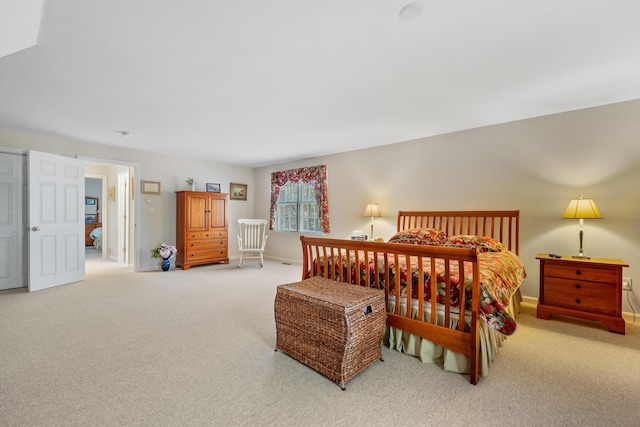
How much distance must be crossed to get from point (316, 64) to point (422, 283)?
1.87 m

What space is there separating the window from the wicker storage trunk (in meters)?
3.48

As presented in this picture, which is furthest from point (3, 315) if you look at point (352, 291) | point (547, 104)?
point (547, 104)

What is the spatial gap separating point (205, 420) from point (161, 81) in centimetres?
263

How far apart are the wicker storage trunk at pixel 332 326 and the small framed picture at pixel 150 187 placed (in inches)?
177

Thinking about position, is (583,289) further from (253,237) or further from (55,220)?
(55,220)

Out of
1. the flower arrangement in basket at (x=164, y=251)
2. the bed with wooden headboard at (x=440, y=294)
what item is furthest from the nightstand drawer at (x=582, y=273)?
the flower arrangement in basket at (x=164, y=251)

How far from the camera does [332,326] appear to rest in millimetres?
1812

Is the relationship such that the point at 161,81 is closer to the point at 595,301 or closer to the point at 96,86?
the point at 96,86

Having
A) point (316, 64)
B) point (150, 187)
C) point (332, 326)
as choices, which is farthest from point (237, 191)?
point (332, 326)

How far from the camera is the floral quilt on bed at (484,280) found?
1818mm

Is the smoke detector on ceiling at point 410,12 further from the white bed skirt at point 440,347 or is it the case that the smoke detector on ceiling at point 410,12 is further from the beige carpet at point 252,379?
the beige carpet at point 252,379

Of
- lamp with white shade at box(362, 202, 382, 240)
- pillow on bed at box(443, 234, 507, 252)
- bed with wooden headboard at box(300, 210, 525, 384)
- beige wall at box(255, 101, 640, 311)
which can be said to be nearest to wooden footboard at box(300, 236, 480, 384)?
bed with wooden headboard at box(300, 210, 525, 384)

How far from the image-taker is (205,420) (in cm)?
148

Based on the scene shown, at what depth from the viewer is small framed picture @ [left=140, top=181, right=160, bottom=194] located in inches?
209
